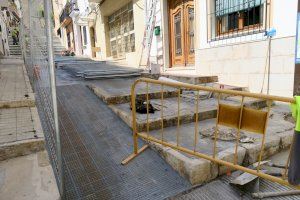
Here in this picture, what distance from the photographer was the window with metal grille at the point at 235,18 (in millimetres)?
5942

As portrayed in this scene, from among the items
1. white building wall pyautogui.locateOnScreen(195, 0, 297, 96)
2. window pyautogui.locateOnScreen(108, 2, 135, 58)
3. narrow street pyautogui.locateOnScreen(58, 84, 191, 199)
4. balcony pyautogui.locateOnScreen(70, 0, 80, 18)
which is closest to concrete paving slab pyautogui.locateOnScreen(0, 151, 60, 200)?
narrow street pyautogui.locateOnScreen(58, 84, 191, 199)

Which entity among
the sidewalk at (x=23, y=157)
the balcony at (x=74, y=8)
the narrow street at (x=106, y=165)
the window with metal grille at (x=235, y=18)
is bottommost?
the narrow street at (x=106, y=165)

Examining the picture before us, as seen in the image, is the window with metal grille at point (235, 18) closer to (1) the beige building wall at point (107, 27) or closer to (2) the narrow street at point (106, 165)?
(2) the narrow street at point (106, 165)

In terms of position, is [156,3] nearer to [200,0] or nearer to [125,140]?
[200,0]

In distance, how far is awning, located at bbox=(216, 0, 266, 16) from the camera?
601 cm

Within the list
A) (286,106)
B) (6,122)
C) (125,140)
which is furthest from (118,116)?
(286,106)

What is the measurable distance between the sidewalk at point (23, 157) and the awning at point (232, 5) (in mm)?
5523

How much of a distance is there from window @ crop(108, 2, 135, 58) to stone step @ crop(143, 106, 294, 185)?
9.92 meters

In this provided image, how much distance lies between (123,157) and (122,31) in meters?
12.1

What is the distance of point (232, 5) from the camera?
259 inches

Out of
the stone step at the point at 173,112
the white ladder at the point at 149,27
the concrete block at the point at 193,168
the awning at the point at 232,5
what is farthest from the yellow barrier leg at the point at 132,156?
the white ladder at the point at 149,27

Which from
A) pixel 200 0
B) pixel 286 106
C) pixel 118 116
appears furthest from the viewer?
pixel 200 0

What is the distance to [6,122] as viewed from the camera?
3.34m

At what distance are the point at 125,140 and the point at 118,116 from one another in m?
0.79
